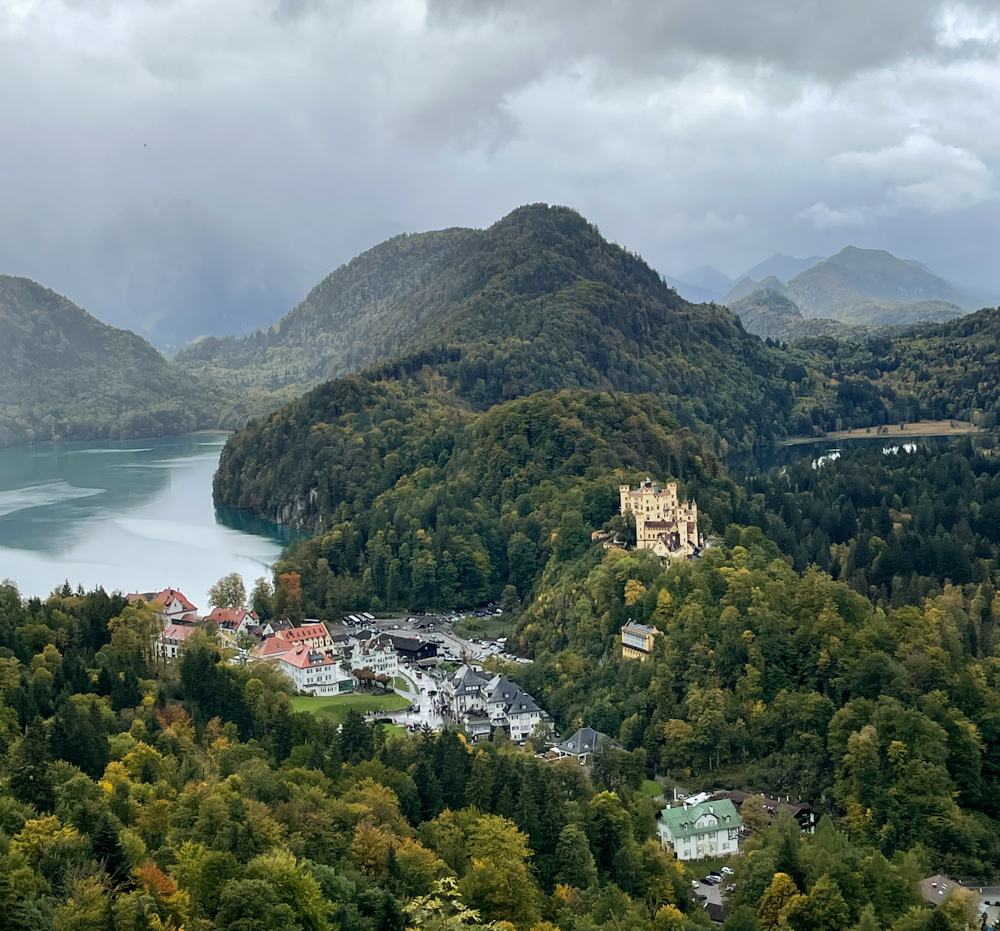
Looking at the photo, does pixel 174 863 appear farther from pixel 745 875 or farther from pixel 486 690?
pixel 486 690

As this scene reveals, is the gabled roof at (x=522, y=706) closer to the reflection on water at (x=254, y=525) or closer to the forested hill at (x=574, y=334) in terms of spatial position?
the reflection on water at (x=254, y=525)

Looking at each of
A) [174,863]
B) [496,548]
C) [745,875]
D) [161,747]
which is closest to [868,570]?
[496,548]

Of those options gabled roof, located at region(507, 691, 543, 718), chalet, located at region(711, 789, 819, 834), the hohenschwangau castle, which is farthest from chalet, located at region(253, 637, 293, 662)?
chalet, located at region(711, 789, 819, 834)

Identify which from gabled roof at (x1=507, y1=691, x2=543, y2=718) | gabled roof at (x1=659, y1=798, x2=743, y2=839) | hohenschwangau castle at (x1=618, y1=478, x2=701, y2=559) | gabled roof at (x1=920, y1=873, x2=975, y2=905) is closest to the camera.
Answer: gabled roof at (x1=920, y1=873, x2=975, y2=905)

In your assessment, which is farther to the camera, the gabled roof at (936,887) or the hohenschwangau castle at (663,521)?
the hohenschwangau castle at (663,521)

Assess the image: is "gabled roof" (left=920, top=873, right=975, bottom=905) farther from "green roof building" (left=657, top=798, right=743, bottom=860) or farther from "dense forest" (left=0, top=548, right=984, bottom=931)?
"green roof building" (left=657, top=798, right=743, bottom=860)

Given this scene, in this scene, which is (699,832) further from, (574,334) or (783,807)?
Answer: (574,334)

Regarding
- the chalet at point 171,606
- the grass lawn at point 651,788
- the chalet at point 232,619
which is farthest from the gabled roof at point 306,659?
the grass lawn at point 651,788
